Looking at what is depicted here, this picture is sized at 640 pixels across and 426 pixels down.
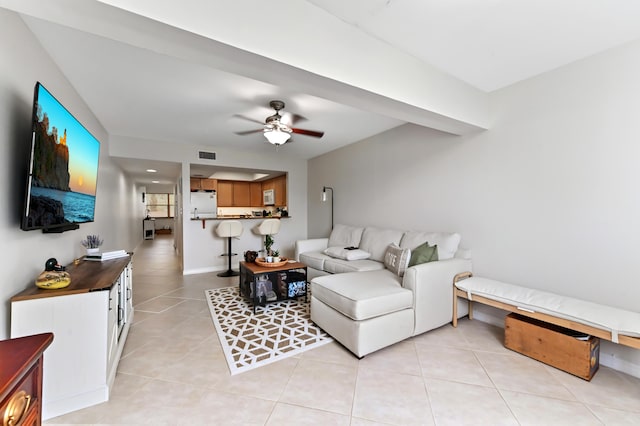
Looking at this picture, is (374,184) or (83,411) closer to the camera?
(83,411)

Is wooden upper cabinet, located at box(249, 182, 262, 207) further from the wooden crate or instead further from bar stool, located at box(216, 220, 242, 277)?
the wooden crate

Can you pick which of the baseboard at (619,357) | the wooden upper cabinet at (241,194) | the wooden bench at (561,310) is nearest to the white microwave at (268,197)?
the wooden upper cabinet at (241,194)

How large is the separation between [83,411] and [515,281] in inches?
143

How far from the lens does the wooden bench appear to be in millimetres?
1750

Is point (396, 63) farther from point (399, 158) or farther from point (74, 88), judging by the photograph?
point (74, 88)

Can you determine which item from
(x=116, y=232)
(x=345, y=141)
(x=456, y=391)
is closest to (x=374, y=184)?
(x=345, y=141)

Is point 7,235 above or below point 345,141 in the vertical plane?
below

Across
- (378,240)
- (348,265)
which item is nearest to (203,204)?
(348,265)

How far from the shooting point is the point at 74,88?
2.64 m

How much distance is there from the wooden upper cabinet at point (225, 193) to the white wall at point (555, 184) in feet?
17.8

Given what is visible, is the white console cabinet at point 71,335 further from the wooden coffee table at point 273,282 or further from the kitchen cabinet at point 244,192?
the kitchen cabinet at point 244,192

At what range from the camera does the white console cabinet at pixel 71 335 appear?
154 centimetres

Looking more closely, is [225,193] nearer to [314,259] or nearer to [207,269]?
[207,269]

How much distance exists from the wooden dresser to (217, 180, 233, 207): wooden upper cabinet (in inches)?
265
